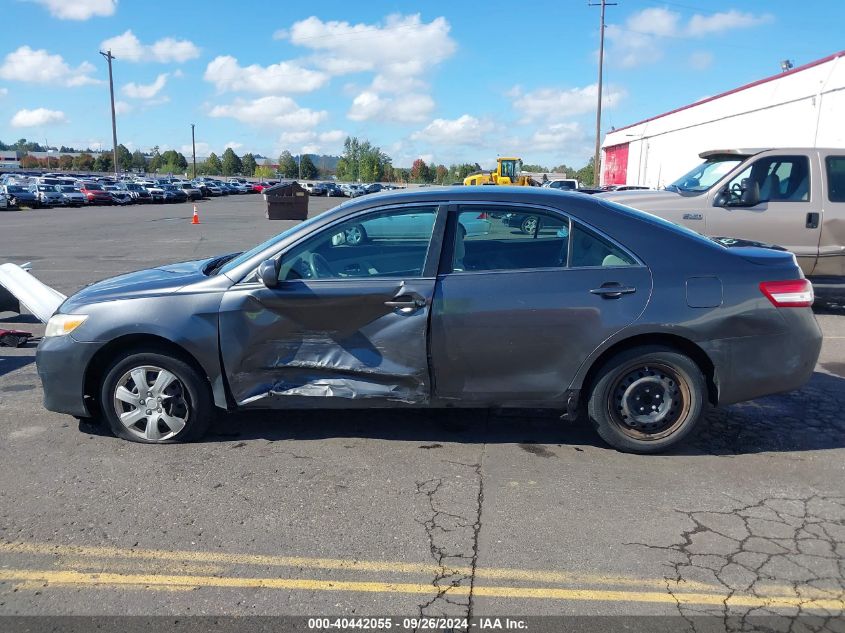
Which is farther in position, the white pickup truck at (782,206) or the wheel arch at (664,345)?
the white pickup truck at (782,206)

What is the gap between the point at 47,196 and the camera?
153ft

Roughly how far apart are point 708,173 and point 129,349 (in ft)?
26.3

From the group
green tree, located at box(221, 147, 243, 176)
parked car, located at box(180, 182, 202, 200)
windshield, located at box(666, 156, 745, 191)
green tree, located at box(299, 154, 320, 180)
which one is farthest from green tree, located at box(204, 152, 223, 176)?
windshield, located at box(666, 156, 745, 191)

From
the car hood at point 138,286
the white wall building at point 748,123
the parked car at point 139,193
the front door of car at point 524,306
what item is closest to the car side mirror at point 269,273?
the car hood at point 138,286

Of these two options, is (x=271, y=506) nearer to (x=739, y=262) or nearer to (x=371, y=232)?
(x=371, y=232)

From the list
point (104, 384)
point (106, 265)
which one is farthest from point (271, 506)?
point (106, 265)

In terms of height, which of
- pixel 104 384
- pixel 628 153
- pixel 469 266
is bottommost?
pixel 104 384

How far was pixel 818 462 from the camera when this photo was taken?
4418mm

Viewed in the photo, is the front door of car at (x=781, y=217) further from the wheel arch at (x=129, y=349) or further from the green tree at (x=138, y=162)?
the green tree at (x=138, y=162)

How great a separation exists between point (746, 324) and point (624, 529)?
1.65m

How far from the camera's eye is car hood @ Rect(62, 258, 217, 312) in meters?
4.53

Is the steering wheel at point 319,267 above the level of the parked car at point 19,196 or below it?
below

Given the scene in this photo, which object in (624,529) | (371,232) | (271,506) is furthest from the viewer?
(371,232)

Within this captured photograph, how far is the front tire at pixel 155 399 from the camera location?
176 inches
